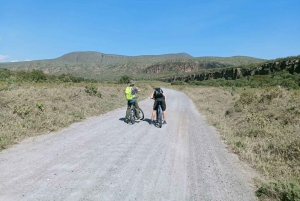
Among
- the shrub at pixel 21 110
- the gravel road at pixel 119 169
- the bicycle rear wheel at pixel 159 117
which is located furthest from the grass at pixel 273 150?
the shrub at pixel 21 110

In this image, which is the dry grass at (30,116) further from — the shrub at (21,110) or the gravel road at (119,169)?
the gravel road at (119,169)

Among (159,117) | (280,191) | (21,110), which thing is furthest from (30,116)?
(280,191)

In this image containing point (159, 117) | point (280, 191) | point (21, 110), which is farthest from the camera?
point (159, 117)

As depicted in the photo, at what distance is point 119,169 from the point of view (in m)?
5.14

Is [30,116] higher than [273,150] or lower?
higher

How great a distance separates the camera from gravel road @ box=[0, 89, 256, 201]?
4.09 m

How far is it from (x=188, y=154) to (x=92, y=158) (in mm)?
2805

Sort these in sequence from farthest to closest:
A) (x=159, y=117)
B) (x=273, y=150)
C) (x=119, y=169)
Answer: (x=159, y=117) < (x=273, y=150) < (x=119, y=169)

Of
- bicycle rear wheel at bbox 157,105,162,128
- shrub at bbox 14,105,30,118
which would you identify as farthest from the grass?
shrub at bbox 14,105,30,118

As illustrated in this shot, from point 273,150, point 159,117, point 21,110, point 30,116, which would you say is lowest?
point 273,150

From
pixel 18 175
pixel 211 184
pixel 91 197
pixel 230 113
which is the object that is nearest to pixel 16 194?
pixel 18 175

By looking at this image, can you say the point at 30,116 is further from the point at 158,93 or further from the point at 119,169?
the point at 119,169

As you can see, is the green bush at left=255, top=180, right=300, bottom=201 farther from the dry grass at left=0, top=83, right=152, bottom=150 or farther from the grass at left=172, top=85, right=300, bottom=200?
the dry grass at left=0, top=83, right=152, bottom=150

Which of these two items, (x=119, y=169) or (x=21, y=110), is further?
(x=21, y=110)
